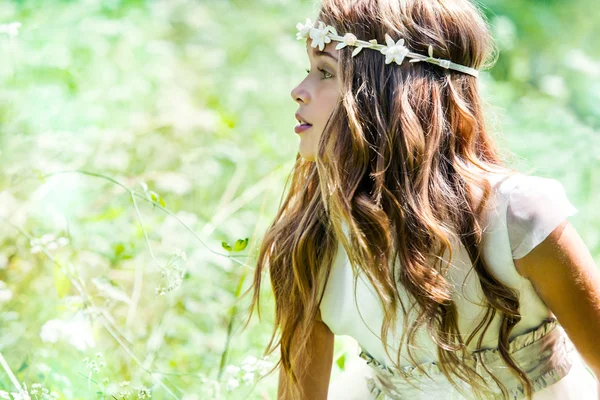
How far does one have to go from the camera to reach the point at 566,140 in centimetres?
279

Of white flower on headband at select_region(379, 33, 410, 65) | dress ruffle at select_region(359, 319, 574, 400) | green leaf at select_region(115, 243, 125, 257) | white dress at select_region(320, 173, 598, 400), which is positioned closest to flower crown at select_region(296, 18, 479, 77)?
white flower on headband at select_region(379, 33, 410, 65)

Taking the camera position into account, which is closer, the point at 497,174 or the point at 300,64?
the point at 497,174

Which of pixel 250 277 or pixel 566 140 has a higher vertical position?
pixel 566 140

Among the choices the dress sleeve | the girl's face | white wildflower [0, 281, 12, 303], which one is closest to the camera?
the dress sleeve

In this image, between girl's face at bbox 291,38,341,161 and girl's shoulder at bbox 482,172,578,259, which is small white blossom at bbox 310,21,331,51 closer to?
girl's face at bbox 291,38,341,161

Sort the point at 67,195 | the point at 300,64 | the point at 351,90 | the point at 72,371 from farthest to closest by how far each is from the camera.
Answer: the point at 300,64
the point at 67,195
the point at 72,371
the point at 351,90

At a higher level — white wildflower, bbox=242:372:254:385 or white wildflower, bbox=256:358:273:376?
white wildflower, bbox=256:358:273:376

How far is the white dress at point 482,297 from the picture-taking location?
49.7 inches

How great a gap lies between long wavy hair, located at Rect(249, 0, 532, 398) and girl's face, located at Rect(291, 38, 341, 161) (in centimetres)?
3

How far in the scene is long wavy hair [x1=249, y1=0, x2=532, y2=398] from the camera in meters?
1.29

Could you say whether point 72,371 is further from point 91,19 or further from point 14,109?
point 91,19

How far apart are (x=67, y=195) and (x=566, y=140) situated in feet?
6.10

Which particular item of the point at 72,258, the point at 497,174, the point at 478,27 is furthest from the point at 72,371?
the point at 478,27

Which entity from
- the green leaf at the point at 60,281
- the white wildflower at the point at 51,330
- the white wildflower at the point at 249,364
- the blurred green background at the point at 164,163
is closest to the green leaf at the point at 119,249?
the blurred green background at the point at 164,163
